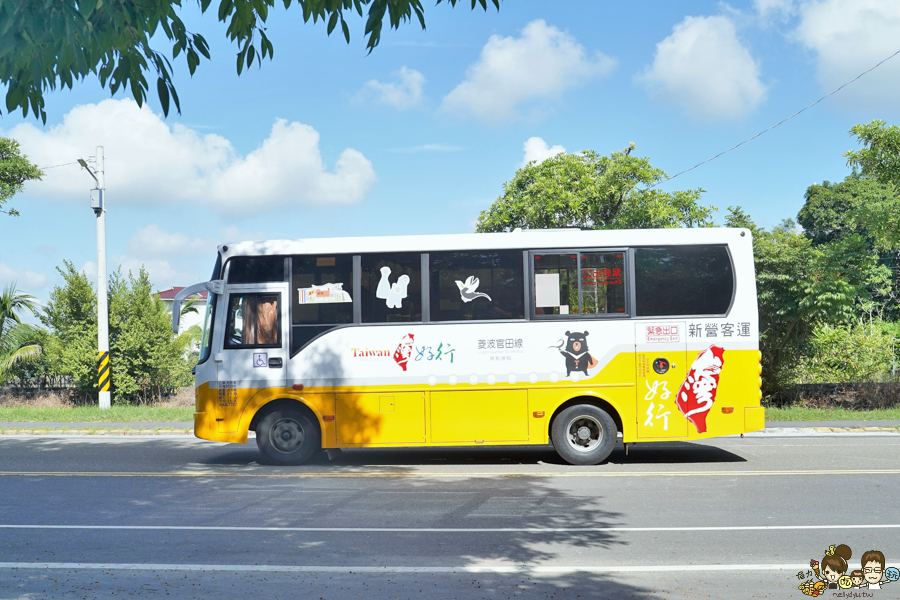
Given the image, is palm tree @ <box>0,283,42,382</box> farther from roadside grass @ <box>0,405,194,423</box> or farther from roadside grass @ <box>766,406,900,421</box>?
roadside grass @ <box>766,406,900,421</box>

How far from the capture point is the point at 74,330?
23.0 meters

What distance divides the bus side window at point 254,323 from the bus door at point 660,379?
5573 mm

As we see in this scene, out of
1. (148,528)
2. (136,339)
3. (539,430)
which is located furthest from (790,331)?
(136,339)

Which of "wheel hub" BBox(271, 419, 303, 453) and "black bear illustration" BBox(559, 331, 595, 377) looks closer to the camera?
"black bear illustration" BBox(559, 331, 595, 377)

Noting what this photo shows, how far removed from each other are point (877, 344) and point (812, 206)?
31.1 m

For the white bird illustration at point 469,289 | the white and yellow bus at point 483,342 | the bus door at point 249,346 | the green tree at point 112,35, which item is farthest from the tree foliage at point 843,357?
the green tree at point 112,35

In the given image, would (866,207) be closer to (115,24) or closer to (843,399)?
(843,399)

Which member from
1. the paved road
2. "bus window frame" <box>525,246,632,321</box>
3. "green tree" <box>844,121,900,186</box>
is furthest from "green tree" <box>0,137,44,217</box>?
"green tree" <box>844,121,900,186</box>

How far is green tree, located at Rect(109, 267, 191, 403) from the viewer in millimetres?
22594

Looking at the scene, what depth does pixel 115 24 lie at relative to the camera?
4.07m

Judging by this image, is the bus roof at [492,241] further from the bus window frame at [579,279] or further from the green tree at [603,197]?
the green tree at [603,197]

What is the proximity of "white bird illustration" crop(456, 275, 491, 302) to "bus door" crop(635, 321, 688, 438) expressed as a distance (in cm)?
→ 251

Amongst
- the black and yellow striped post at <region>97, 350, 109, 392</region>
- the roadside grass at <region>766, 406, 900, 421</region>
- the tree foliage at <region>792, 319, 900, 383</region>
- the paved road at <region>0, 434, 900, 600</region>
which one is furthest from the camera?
the black and yellow striped post at <region>97, 350, 109, 392</region>

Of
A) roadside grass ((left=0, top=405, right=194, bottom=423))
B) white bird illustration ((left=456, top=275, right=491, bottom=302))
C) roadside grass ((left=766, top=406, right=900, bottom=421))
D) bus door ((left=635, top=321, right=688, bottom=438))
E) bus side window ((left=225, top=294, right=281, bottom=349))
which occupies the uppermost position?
white bird illustration ((left=456, top=275, right=491, bottom=302))
